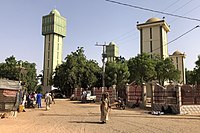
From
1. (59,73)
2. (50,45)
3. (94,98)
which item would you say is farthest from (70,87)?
(50,45)

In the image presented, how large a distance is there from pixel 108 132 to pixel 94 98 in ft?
87.5

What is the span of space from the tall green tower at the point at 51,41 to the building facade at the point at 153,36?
95.3 feet

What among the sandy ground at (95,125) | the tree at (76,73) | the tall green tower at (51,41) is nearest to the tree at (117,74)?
the tree at (76,73)

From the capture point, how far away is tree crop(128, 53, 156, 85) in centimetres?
4366

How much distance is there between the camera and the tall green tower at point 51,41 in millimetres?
75812

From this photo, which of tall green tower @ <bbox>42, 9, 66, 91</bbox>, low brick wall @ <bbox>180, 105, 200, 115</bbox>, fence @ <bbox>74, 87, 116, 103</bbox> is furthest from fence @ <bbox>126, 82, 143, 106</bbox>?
tall green tower @ <bbox>42, 9, 66, 91</bbox>

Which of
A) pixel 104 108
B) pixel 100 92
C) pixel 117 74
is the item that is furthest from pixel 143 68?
pixel 104 108

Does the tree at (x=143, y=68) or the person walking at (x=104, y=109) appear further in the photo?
the tree at (x=143, y=68)

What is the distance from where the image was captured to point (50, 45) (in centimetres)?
7725

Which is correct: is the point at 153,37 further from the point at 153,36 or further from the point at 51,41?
the point at 51,41

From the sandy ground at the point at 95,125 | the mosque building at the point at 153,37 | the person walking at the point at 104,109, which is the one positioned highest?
the mosque building at the point at 153,37

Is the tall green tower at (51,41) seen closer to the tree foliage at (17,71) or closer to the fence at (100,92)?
the tree foliage at (17,71)

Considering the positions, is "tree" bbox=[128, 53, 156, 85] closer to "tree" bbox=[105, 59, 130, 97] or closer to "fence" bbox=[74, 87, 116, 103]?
"tree" bbox=[105, 59, 130, 97]

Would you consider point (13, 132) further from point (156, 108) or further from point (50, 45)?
point (50, 45)
